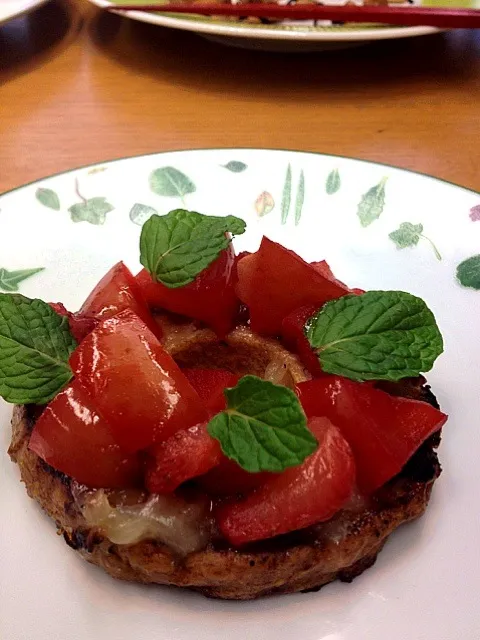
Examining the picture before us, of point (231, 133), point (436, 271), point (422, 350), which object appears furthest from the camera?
point (231, 133)

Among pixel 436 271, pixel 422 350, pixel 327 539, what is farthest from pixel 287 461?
pixel 436 271

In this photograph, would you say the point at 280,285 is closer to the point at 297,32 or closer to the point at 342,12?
the point at 297,32

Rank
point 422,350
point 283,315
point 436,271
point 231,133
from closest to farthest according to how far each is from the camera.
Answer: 1. point 422,350
2. point 283,315
3. point 436,271
4. point 231,133

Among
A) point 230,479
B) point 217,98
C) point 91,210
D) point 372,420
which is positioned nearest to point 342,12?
point 217,98

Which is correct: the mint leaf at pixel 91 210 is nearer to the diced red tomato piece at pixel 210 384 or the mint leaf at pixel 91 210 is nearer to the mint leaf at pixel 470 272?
the diced red tomato piece at pixel 210 384

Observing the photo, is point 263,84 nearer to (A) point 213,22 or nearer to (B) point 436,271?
(A) point 213,22

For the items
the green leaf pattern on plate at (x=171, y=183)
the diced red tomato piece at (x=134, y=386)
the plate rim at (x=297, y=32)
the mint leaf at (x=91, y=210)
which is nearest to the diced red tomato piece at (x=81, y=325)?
the diced red tomato piece at (x=134, y=386)

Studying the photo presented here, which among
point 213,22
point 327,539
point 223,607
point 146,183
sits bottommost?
point 223,607

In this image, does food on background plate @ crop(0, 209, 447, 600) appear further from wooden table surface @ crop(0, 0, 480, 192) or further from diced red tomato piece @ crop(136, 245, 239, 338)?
wooden table surface @ crop(0, 0, 480, 192)

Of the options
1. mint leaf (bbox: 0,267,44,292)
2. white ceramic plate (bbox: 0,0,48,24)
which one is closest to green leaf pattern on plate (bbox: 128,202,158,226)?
mint leaf (bbox: 0,267,44,292)
